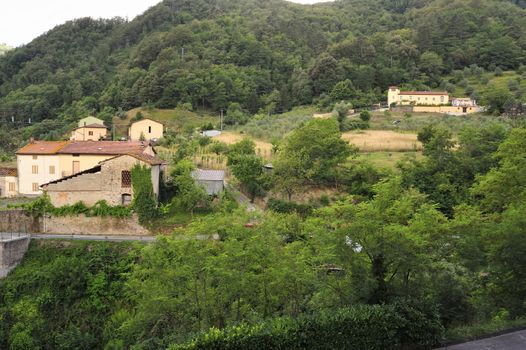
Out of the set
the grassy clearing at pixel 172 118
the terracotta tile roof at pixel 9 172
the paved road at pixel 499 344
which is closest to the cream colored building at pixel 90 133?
the grassy clearing at pixel 172 118

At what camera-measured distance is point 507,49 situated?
90.4m

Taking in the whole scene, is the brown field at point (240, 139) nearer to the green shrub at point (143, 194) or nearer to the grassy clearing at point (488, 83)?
the green shrub at point (143, 194)

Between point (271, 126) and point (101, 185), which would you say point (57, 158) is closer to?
point (101, 185)

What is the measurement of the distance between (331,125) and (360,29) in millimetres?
91464

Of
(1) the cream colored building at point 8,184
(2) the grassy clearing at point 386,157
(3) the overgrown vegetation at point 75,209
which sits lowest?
(3) the overgrown vegetation at point 75,209

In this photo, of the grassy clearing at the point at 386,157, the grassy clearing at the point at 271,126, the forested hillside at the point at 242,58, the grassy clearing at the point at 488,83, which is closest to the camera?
the grassy clearing at the point at 386,157

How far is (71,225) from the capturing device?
29875mm

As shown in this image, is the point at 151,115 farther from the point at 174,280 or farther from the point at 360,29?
the point at 360,29

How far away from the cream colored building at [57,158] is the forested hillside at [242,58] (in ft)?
120

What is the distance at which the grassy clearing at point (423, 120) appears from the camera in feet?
173

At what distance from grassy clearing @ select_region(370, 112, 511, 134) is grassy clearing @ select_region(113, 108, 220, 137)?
23.2m

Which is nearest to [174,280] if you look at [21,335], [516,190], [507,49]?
[21,335]

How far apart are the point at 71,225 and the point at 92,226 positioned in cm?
133

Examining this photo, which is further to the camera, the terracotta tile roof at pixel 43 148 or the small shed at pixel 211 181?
the terracotta tile roof at pixel 43 148
